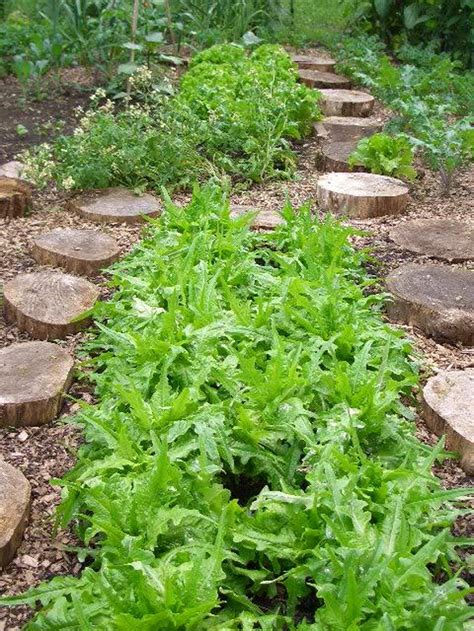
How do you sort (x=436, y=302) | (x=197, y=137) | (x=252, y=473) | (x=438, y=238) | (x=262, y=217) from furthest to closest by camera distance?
(x=197, y=137), (x=262, y=217), (x=438, y=238), (x=436, y=302), (x=252, y=473)

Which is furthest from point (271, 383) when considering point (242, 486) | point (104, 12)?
point (104, 12)

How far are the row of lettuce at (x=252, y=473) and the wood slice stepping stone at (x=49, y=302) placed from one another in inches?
6.1

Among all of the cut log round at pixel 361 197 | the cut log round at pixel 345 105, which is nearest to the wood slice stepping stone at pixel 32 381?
the cut log round at pixel 361 197

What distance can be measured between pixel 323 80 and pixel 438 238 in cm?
410

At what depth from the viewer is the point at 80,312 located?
144 inches

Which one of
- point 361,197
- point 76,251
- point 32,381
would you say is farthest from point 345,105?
point 32,381

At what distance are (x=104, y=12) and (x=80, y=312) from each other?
4.93 metres

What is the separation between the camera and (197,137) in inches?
224

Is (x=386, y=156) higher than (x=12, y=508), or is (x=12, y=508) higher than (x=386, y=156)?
(x=386, y=156)

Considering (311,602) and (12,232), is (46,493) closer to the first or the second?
(311,602)

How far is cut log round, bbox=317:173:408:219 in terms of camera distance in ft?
16.3

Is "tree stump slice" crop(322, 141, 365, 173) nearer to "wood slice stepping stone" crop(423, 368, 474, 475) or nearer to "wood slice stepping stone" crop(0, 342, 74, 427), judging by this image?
"wood slice stepping stone" crop(423, 368, 474, 475)

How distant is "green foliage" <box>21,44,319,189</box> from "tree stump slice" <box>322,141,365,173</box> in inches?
9.3

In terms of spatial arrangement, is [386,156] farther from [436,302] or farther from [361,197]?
[436,302]
